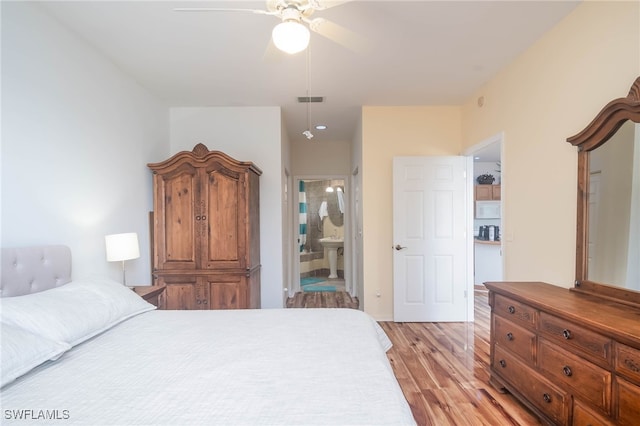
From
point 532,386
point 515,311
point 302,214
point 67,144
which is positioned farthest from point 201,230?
point 302,214

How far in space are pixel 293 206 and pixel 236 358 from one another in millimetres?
4261

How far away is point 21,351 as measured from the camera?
3.79 ft

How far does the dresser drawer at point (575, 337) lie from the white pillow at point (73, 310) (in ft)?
8.06

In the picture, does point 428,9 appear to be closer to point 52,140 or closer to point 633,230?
point 633,230

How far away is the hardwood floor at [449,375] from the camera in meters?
1.99

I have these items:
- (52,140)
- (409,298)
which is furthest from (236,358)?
(409,298)

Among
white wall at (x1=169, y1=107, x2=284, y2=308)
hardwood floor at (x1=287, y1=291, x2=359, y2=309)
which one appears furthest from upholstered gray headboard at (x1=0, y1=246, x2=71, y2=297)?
hardwood floor at (x1=287, y1=291, x2=359, y2=309)

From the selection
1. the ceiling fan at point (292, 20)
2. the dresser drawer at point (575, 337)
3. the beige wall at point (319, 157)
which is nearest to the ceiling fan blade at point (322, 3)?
the ceiling fan at point (292, 20)

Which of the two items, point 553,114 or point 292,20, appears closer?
point 292,20

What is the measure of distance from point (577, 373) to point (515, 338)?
463 millimetres

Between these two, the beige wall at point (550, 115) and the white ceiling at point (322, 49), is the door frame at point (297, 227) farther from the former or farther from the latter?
the beige wall at point (550, 115)

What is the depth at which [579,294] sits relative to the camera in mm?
1952

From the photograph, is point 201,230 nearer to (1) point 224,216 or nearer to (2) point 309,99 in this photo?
(1) point 224,216

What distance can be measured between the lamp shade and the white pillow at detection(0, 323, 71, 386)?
1.22 m
